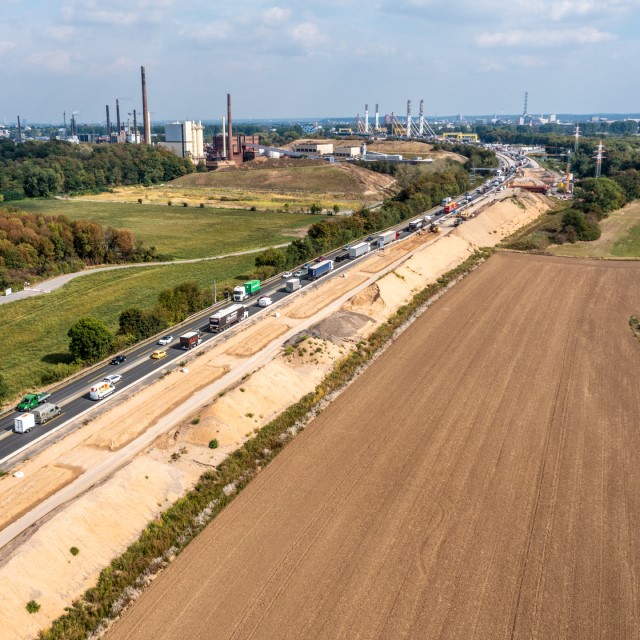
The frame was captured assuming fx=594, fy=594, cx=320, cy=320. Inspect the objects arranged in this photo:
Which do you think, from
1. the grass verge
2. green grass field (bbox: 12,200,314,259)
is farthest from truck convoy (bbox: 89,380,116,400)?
green grass field (bbox: 12,200,314,259)

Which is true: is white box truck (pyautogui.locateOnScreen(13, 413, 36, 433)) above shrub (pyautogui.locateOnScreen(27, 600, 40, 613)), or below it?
above

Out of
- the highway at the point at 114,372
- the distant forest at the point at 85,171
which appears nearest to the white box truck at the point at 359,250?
the highway at the point at 114,372

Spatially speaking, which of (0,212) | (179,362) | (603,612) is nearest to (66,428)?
(179,362)

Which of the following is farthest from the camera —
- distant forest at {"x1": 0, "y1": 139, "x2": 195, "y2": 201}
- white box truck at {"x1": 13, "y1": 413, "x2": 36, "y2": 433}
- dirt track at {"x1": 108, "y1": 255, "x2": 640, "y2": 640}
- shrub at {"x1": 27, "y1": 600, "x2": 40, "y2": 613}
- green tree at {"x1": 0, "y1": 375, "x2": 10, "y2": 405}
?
distant forest at {"x1": 0, "y1": 139, "x2": 195, "y2": 201}

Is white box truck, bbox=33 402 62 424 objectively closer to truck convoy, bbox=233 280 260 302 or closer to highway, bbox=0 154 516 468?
highway, bbox=0 154 516 468

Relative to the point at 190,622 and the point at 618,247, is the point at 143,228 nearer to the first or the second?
the point at 618,247

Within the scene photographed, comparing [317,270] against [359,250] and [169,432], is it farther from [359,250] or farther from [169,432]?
[169,432]

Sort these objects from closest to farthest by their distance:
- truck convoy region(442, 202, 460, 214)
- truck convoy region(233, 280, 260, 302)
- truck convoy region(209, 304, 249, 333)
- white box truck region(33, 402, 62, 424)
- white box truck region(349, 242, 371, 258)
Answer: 1. white box truck region(33, 402, 62, 424)
2. truck convoy region(209, 304, 249, 333)
3. truck convoy region(233, 280, 260, 302)
4. white box truck region(349, 242, 371, 258)
5. truck convoy region(442, 202, 460, 214)
